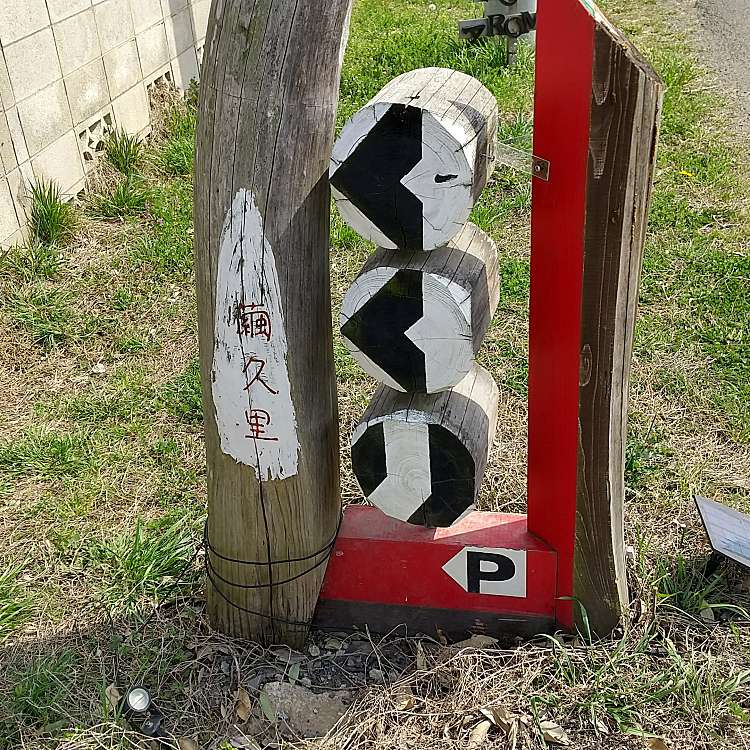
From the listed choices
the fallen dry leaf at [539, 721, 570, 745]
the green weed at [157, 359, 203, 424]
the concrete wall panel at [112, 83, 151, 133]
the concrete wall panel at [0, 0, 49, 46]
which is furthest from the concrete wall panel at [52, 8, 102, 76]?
the fallen dry leaf at [539, 721, 570, 745]

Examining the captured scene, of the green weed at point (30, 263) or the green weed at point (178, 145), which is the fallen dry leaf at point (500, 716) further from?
the green weed at point (178, 145)

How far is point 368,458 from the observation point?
228 centimetres

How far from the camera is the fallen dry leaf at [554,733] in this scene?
89.0 inches

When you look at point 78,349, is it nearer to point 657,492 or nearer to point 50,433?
point 50,433

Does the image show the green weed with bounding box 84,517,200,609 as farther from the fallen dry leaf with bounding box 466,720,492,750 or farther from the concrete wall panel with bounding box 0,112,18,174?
the concrete wall panel with bounding box 0,112,18,174

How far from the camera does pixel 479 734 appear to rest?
2273 millimetres

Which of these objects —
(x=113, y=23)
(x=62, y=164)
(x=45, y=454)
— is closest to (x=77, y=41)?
(x=113, y=23)

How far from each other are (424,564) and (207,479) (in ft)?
2.12

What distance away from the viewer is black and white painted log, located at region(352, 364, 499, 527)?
7.16ft

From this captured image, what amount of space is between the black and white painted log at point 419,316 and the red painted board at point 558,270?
0.57 feet

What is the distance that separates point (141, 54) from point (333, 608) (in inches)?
168

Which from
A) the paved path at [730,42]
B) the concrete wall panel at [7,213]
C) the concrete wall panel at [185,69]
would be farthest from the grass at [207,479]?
the paved path at [730,42]

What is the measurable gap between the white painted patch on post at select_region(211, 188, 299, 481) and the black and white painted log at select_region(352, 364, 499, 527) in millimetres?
211

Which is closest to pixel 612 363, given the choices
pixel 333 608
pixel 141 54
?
pixel 333 608
